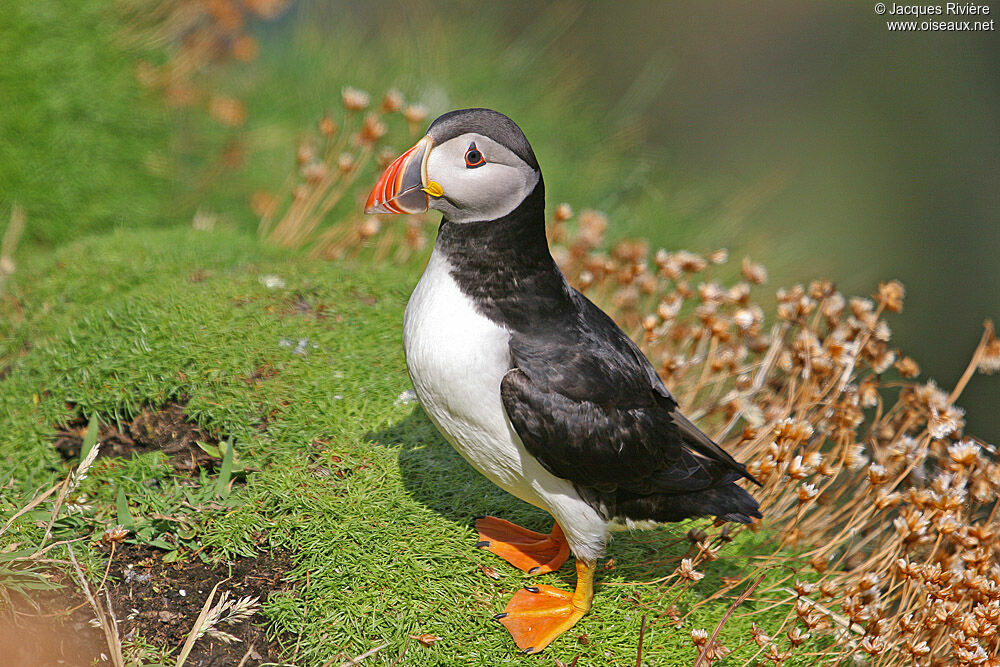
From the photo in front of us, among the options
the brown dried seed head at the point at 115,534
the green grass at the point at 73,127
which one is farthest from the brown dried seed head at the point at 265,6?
the brown dried seed head at the point at 115,534

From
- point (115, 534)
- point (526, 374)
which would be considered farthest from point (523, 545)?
point (115, 534)

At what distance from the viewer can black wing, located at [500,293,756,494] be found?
2627 millimetres

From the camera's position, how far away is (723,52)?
1316cm

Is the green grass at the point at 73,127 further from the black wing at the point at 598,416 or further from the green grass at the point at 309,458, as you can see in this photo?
the black wing at the point at 598,416

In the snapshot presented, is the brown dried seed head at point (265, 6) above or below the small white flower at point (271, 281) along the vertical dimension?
above

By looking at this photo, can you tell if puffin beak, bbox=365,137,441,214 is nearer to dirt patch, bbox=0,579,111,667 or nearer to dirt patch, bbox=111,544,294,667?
dirt patch, bbox=111,544,294,667

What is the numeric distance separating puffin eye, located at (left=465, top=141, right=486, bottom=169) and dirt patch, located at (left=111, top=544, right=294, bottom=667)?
5.20ft

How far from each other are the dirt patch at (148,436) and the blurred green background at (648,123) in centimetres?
261

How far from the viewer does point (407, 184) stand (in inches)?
100

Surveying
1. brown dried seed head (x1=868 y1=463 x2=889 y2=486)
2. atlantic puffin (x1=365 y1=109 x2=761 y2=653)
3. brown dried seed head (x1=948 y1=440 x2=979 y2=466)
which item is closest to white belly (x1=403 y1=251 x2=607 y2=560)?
atlantic puffin (x1=365 y1=109 x2=761 y2=653)

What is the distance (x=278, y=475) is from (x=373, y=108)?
4.95 metres

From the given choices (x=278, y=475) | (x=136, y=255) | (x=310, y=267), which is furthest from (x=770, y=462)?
(x=136, y=255)

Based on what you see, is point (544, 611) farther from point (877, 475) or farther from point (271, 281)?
point (271, 281)

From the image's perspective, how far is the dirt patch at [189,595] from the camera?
8.93 feet
